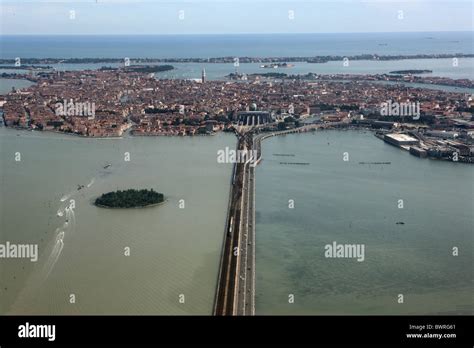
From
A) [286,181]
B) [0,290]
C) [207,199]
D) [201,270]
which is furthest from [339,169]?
[0,290]

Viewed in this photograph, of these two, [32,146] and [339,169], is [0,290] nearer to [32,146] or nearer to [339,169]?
[339,169]

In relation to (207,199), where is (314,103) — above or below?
above

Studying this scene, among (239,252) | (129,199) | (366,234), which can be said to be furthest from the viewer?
(129,199)

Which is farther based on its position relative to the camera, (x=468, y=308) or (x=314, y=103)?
(x=314, y=103)

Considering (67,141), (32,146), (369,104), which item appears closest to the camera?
(32,146)

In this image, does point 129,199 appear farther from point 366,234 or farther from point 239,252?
point 366,234

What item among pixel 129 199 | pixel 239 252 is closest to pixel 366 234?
pixel 239 252

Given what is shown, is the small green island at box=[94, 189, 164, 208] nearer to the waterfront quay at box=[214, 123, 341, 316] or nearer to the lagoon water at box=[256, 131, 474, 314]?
the waterfront quay at box=[214, 123, 341, 316]
